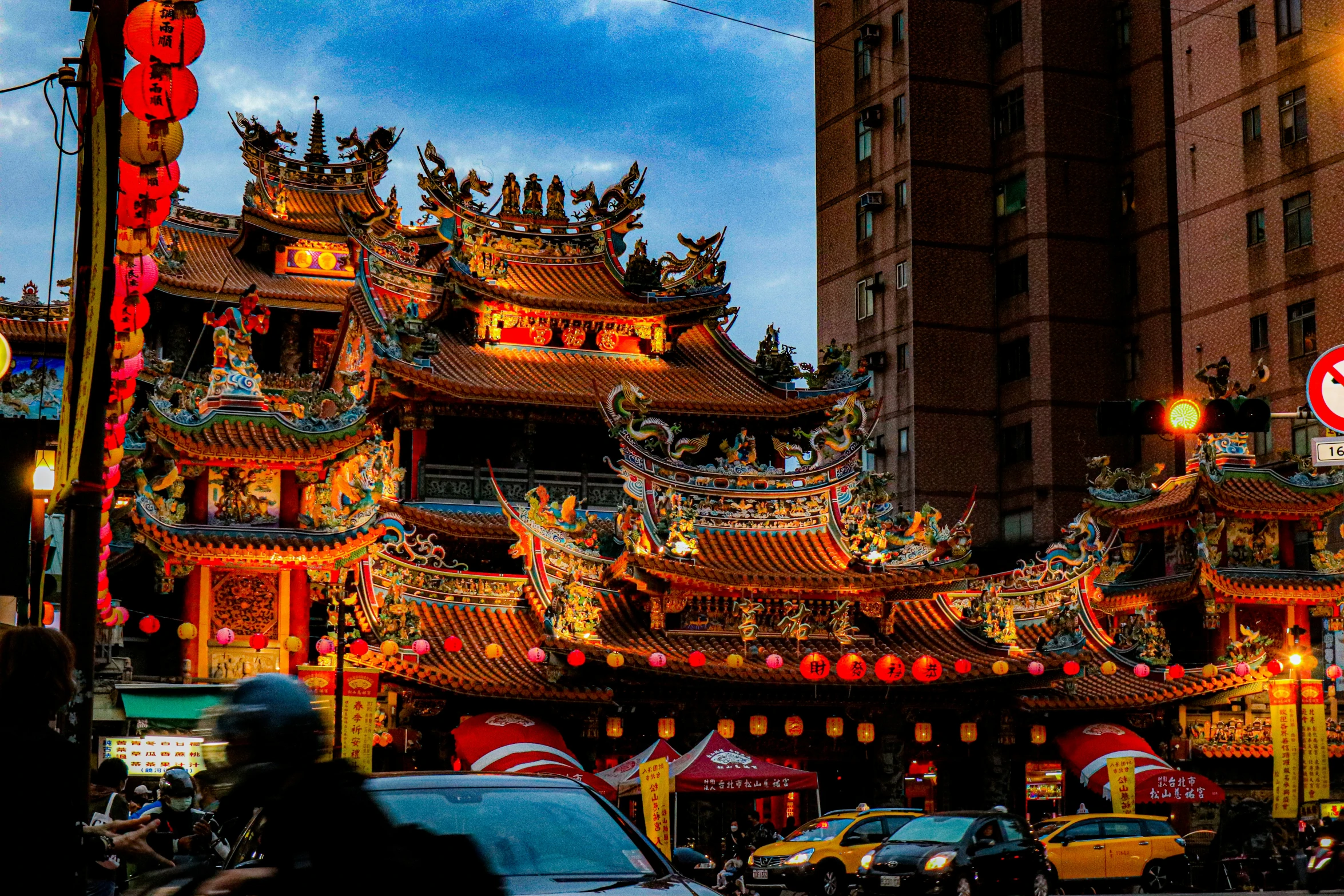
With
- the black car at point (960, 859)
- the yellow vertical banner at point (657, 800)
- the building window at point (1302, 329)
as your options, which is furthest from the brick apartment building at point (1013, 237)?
the yellow vertical banner at point (657, 800)

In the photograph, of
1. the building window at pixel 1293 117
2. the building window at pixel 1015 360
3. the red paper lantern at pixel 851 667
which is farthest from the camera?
the building window at pixel 1015 360

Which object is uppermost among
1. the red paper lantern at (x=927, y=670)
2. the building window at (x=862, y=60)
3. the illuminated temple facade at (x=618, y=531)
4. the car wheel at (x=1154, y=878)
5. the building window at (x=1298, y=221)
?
the building window at (x=862, y=60)

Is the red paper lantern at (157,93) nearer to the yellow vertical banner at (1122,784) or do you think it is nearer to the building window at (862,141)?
the yellow vertical banner at (1122,784)

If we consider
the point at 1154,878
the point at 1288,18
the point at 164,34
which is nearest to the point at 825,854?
the point at 1154,878

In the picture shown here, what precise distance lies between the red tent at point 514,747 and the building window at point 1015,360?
29.3m

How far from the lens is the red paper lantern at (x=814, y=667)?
28.5 meters

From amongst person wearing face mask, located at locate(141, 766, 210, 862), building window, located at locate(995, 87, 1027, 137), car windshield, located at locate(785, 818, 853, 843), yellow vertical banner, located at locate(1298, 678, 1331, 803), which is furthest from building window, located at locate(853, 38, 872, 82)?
person wearing face mask, located at locate(141, 766, 210, 862)

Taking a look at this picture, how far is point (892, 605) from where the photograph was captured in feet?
102

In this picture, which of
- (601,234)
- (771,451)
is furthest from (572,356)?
(771,451)

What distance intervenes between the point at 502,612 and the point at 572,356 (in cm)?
961

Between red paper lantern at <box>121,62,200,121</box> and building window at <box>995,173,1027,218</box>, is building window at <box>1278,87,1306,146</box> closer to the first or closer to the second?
building window at <box>995,173,1027,218</box>

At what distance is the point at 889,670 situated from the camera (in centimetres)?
2862

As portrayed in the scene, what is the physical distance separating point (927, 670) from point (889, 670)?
0.71 m

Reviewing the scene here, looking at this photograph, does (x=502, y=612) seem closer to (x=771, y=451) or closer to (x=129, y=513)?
(x=129, y=513)
